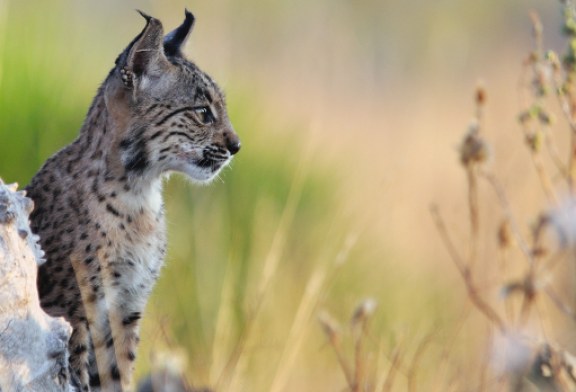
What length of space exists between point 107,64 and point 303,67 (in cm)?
493

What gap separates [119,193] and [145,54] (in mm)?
504

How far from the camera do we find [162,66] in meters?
4.70

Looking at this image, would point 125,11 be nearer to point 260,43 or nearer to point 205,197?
point 260,43

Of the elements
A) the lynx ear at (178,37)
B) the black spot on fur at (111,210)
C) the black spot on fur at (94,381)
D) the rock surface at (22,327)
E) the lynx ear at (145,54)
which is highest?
the lynx ear at (178,37)

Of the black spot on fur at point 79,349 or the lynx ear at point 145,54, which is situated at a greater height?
the lynx ear at point 145,54

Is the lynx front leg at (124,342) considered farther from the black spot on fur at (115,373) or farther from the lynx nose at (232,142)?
the lynx nose at (232,142)

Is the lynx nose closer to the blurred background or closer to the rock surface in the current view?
the blurred background

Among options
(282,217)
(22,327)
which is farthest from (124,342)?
(282,217)

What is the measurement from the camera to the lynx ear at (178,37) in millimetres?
4945

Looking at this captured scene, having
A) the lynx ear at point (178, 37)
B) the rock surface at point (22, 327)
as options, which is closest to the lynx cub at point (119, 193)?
the lynx ear at point (178, 37)

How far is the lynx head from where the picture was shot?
459 centimetres

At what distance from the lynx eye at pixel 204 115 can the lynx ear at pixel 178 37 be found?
28 cm

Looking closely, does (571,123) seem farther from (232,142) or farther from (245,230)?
(245,230)

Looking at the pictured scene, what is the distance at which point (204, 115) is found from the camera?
4812 mm
